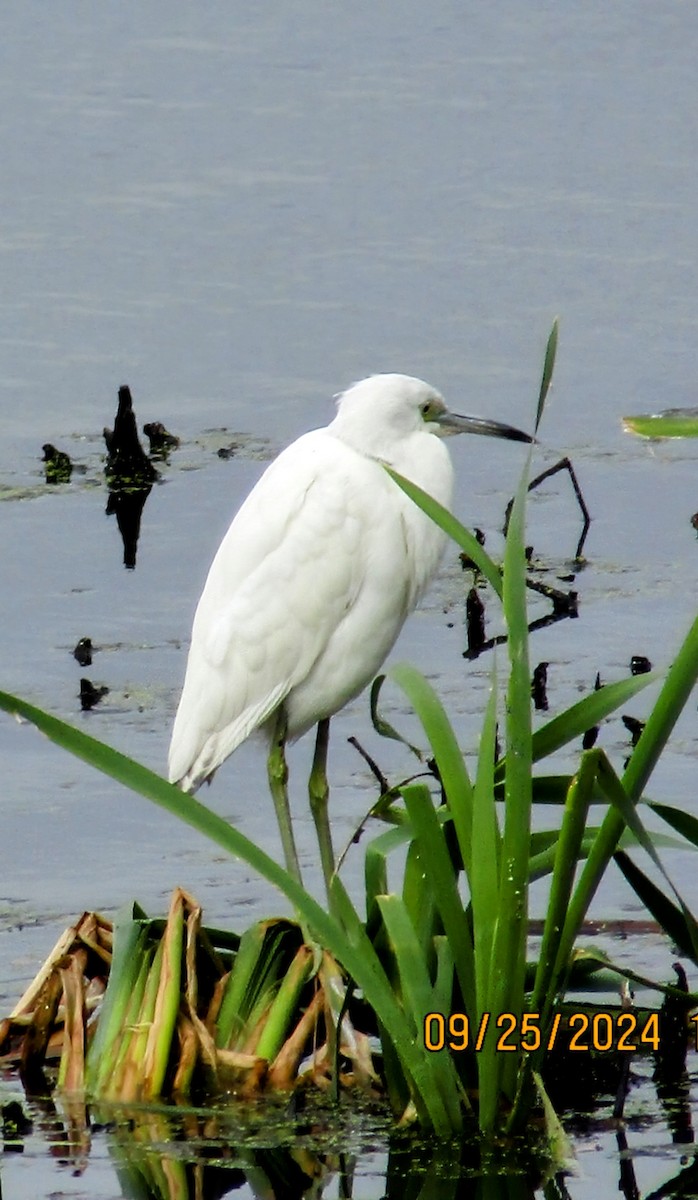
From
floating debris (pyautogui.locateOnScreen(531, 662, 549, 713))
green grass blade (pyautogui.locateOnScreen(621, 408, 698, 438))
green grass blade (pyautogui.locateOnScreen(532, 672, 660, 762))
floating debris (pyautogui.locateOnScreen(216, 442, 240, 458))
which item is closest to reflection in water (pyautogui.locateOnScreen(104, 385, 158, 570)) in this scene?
floating debris (pyautogui.locateOnScreen(216, 442, 240, 458))

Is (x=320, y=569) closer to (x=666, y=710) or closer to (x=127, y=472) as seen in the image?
(x=666, y=710)

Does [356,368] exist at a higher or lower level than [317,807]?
higher

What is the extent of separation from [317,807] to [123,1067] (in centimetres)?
144

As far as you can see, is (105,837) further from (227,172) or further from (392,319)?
(227,172)

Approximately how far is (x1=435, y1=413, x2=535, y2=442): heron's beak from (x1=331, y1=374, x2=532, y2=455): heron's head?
Answer: 0.04 feet

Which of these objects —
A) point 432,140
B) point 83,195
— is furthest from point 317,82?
point 83,195

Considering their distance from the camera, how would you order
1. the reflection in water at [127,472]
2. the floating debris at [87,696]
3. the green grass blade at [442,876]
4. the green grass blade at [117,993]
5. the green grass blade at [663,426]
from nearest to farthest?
the green grass blade at [663,426] → the green grass blade at [442,876] → the green grass blade at [117,993] → the floating debris at [87,696] → the reflection in water at [127,472]

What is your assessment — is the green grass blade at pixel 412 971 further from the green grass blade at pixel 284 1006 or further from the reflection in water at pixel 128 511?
the reflection in water at pixel 128 511

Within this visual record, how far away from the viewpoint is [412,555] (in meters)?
5.68

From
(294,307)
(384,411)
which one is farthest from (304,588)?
(294,307)

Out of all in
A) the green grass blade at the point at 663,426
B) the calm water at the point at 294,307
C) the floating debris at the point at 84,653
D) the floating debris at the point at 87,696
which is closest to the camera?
the green grass blade at the point at 663,426

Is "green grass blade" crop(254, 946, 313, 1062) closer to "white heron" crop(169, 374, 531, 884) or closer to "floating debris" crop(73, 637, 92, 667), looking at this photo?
"white heron" crop(169, 374, 531, 884)

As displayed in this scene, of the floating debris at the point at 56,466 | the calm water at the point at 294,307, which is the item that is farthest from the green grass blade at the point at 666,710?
the floating debris at the point at 56,466

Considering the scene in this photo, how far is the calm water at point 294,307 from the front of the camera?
659cm
